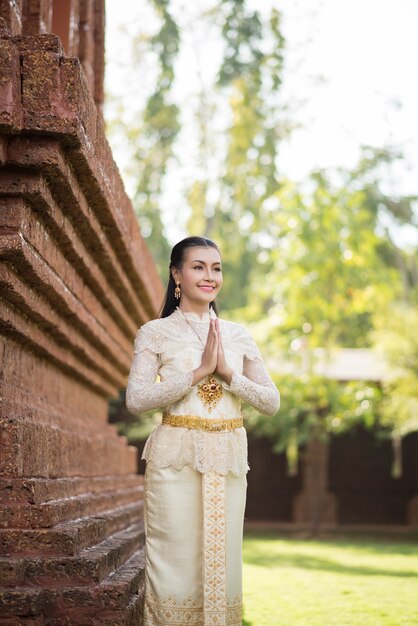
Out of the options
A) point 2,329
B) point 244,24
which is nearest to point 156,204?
point 244,24

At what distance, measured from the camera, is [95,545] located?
3.79 meters

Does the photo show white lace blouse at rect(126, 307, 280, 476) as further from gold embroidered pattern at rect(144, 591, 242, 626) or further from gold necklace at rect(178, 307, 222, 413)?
gold embroidered pattern at rect(144, 591, 242, 626)

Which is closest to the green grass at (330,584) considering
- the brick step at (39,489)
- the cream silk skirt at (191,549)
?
the brick step at (39,489)

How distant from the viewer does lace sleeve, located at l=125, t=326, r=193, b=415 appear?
3.45 metres

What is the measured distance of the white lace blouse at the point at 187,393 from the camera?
3467 mm

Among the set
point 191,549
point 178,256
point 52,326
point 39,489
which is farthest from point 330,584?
point 39,489

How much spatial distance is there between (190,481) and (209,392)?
32 centimetres

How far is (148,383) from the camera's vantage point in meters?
3.53

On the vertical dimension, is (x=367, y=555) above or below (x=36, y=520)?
below

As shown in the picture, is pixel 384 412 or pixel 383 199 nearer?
pixel 384 412

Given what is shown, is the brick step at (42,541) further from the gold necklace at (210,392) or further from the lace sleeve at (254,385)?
the lace sleeve at (254,385)

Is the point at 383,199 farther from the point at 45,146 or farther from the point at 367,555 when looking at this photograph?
the point at 45,146

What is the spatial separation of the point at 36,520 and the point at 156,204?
73.2ft

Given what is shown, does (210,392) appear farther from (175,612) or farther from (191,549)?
(175,612)
